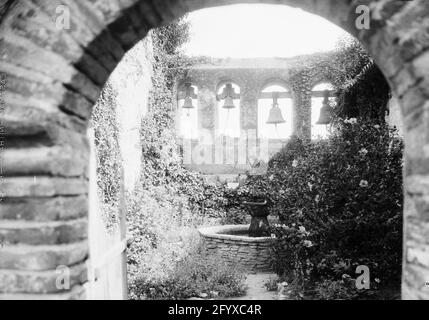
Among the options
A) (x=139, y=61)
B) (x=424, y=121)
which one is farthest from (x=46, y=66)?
(x=139, y=61)

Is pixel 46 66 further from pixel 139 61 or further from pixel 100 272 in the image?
pixel 139 61

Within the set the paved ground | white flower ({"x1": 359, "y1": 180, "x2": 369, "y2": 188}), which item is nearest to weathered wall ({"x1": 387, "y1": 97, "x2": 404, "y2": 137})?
white flower ({"x1": 359, "y1": 180, "x2": 369, "y2": 188})

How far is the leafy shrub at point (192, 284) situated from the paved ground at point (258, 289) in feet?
0.57

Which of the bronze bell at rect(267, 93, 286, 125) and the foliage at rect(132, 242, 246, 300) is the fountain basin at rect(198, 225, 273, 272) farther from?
the bronze bell at rect(267, 93, 286, 125)

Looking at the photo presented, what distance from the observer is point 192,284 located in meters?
6.23

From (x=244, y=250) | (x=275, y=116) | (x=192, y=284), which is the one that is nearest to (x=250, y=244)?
(x=244, y=250)

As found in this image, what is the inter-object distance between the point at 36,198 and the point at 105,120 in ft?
13.5

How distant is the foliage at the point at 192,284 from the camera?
602 cm

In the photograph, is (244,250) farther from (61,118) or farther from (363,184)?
(61,118)

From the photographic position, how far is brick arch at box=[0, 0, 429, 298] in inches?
62.8

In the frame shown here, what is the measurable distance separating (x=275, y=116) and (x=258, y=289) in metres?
5.31

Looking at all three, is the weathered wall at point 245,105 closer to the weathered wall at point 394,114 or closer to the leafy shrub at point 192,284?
the weathered wall at point 394,114

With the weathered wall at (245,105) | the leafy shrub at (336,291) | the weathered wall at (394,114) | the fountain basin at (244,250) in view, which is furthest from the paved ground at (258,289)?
the weathered wall at (245,105)

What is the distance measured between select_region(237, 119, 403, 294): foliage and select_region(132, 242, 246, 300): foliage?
3.62 ft
